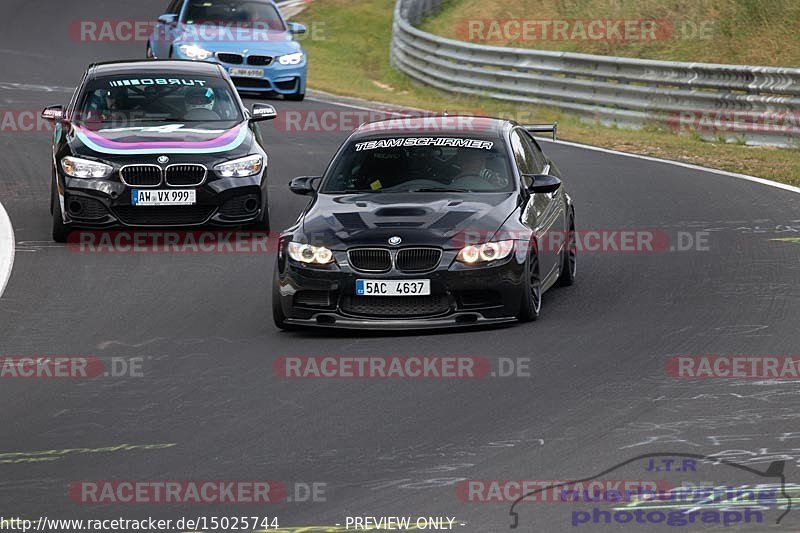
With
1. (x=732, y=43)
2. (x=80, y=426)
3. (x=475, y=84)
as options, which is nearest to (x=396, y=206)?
(x=80, y=426)

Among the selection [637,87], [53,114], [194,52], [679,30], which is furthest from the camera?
[679,30]

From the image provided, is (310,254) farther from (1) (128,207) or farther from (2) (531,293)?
(1) (128,207)

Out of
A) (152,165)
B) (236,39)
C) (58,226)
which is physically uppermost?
(152,165)

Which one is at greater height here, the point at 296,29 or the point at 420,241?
the point at 420,241

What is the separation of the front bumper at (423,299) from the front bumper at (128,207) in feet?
13.6

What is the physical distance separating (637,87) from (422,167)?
540 inches

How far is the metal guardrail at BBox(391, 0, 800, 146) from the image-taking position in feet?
74.7

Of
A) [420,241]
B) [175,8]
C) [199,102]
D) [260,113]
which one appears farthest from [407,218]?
[175,8]

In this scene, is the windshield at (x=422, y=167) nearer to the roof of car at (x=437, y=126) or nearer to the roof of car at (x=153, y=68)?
the roof of car at (x=437, y=126)

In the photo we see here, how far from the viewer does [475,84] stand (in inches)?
1174

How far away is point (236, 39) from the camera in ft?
90.4

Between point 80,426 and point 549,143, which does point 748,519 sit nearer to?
point 80,426

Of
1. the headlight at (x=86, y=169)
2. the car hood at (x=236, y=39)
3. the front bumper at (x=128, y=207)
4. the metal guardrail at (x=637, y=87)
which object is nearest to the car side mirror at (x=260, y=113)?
the front bumper at (x=128, y=207)

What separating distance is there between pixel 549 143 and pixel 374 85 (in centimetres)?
1112
